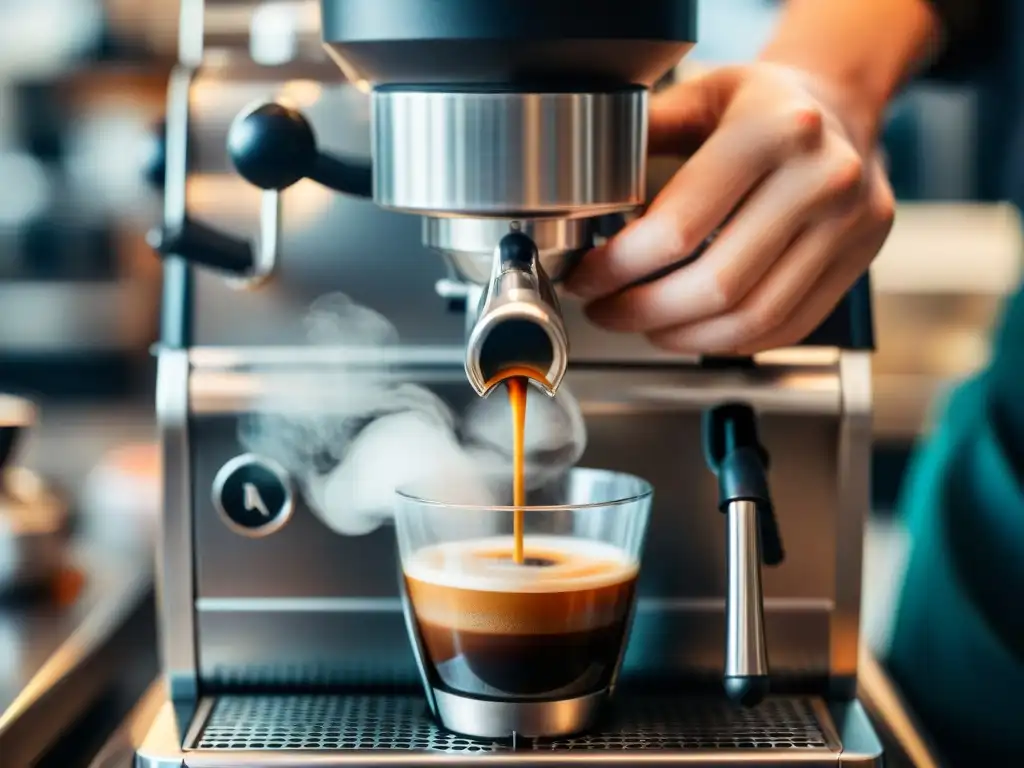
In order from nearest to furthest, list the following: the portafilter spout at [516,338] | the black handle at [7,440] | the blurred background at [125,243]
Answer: the portafilter spout at [516,338] → the black handle at [7,440] → the blurred background at [125,243]

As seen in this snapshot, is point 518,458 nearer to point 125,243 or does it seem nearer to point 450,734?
point 450,734

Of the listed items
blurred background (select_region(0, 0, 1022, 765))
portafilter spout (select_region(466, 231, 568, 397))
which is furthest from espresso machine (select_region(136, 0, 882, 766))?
blurred background (select_region(0, 0, 1022, 765))

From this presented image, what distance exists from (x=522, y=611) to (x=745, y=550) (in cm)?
10

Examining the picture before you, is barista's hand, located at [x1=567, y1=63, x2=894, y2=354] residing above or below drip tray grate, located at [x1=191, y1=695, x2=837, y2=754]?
above

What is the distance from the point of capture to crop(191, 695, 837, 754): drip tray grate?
1.82 feet

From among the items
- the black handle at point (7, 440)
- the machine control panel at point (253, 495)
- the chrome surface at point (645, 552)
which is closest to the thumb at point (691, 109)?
the chrome surface at point (645, 552)

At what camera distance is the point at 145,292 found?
86.7 inches

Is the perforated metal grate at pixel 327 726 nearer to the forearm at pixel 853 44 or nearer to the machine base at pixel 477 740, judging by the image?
the machine base at pixel 477 740

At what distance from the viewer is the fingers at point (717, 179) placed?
0.53m

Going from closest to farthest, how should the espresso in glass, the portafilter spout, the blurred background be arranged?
the portafilter spout < the espresso in glass < the blurred background

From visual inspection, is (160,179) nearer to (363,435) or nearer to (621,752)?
(363,435)

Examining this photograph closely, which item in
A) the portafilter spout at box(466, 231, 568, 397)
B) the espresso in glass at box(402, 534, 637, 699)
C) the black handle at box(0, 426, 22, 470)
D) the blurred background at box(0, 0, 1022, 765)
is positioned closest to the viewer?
the portafilter spout at box(466, 231, 568, 397)

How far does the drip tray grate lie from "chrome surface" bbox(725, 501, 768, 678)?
0.23 ft

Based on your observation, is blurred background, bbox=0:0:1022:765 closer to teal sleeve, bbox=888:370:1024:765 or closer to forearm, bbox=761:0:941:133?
teal sleeve, bbox=888:370:1024:765
